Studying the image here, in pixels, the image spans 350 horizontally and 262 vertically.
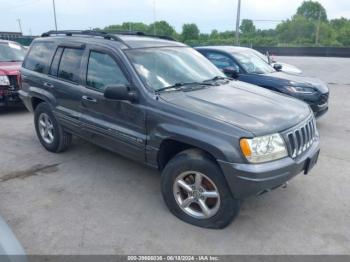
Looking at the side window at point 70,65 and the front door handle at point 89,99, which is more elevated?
the side window at point 70,65

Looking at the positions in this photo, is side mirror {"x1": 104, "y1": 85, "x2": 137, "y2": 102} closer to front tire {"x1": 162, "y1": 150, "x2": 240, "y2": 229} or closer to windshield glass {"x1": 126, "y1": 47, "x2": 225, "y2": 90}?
windshield glass {"x1": 126, "y1": 47, "x2": 225, "y2": 90}

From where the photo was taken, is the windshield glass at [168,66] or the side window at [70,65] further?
the side window at [70,65]

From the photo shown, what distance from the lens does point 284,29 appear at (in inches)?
3578

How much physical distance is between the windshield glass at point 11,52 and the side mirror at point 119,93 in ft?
21.1

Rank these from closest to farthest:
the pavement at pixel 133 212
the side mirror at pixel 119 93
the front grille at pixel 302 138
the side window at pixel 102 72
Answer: the pavement at pixel 133 212 → the front grille at pixel 302 138 → the side mirror at pixel 119 93 → the side window at pixel 102 72

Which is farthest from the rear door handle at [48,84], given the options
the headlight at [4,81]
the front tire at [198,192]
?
the headlight at [4,81]

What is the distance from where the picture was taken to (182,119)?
10.9 feet

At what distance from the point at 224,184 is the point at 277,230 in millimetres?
799

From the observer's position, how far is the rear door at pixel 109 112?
379 centimetres

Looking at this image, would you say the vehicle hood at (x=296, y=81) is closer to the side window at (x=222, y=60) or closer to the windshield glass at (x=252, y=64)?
the windshield glass at (x=252, y=64)

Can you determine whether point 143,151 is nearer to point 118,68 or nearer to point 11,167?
point 118,68

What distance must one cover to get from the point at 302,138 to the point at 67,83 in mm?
3155

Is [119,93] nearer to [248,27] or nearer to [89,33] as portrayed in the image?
[89,33]

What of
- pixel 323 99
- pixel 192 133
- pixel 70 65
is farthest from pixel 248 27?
pixel 192 133
